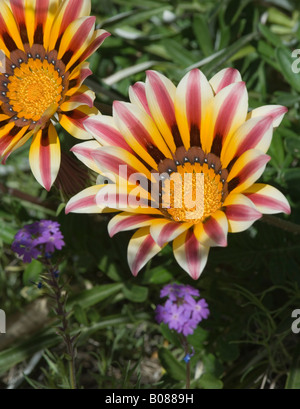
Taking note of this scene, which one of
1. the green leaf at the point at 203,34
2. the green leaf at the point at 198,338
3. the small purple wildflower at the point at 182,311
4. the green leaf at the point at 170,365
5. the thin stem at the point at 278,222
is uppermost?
the green leaf at the point at 203,34

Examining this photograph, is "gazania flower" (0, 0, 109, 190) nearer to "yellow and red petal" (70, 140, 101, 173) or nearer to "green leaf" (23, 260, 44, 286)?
"yellow and red petal" (70, 140, 101, 173)

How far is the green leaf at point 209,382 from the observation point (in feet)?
6.84

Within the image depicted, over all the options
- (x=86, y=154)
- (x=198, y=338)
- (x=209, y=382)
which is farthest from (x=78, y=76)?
(x=209, y=382)

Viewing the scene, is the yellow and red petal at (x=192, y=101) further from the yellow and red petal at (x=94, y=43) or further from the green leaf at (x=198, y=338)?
the green leaf at (x=198, y=338)

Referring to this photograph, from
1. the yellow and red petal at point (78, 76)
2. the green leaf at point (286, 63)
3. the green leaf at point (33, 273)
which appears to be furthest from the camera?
the green leaf at point (286, 63)

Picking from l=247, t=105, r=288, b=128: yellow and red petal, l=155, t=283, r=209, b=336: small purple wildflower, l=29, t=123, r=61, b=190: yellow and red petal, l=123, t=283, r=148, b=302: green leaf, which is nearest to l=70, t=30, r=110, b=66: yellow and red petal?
l=29, t=123, r=61, b=190: yellow and red petal

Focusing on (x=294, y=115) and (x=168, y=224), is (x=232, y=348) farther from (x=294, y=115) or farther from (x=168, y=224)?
(x=294, y=115)

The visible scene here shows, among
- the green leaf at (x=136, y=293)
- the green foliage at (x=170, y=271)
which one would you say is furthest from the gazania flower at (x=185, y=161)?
the green leaf at (x=136, y=293)

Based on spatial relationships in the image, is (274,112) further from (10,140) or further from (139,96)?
(10,140)

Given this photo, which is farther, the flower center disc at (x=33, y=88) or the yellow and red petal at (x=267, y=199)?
the flower center disc at (x=33, y=88)

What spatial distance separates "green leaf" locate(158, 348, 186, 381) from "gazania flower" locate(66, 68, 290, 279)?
62 cm

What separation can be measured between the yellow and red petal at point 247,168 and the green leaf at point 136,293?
0.79 meters

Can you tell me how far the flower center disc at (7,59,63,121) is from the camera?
1.84m

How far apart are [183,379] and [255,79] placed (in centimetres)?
141
